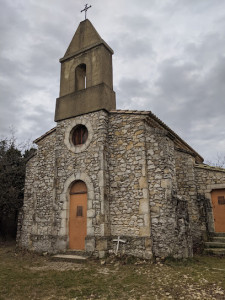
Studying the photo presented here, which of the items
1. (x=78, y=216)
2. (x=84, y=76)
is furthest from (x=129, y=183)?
(x=84, y=76)

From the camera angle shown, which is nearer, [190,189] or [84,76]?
[190,189]

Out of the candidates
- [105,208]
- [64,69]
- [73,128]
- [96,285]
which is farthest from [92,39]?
[96,285]

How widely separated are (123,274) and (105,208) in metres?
2.59

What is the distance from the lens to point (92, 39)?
1079 centimetres

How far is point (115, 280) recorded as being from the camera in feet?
19.2

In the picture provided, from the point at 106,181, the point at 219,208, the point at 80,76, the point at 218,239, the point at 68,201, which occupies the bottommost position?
the point at 218,239

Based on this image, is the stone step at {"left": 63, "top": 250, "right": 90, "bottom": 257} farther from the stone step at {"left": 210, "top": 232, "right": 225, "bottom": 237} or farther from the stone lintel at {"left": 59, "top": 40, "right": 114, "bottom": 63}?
the stone lintel at {"left": 59, "top": 40, "right": 114, "bottom": 63}

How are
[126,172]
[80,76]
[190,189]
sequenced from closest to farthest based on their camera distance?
1. [126,172]
2. [190,189]
3. [80,76]

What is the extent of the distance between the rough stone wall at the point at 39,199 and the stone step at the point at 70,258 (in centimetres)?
119

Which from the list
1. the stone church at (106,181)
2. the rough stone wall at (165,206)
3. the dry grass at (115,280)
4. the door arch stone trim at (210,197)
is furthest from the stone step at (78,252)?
the door arch stone trim at (210,197)

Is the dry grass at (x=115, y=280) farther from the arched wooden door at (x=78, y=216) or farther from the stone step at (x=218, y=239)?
the stone step at (x=218, y=239)

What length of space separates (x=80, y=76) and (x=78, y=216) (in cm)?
653

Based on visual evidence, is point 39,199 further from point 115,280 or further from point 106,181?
point 115,280

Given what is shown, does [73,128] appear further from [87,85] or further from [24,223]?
[24,223]
